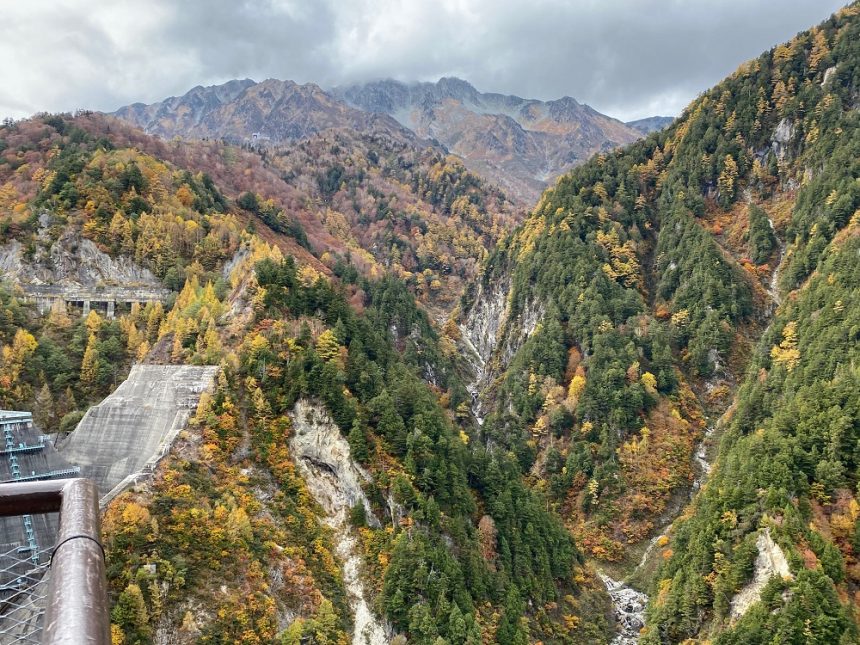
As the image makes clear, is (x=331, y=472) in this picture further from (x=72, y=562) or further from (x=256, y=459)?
(x=72, y=562)

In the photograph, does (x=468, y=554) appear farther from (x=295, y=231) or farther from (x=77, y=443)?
(x=295, y=231)

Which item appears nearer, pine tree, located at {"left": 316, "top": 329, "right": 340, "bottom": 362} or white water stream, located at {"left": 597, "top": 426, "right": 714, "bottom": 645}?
pine tree, located at {"left": 316, "top": 329, "right": 340, "bottom": 362}

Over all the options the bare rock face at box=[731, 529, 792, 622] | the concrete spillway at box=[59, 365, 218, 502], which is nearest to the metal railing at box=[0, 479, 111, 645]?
the concrete spillway at box=[59, 365, 218, 502]

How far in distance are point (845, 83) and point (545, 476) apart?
9458cm

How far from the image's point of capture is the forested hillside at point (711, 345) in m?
48.7

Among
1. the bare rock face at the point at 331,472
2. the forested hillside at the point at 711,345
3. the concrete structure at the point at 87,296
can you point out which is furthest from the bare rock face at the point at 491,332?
the concrete structure at the point at 87,296

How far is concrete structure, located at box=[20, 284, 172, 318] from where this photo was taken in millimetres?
61688

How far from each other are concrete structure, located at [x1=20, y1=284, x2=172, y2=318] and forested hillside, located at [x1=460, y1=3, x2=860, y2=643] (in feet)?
184

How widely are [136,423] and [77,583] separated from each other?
4605cm

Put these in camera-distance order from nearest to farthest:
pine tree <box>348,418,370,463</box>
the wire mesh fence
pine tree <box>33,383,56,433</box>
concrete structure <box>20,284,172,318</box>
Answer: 1. the wire mesh fence
2. pine tree <box>33,383,56,433</box>
3. pine tree <box>348,418,370,463</box>
4. concrete structure <box>20,284,172,318</box>

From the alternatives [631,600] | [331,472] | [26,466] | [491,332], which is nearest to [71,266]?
[26,466]

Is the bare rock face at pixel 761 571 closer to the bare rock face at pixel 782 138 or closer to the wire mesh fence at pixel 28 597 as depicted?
the wire mesh fence at pixel 28 597

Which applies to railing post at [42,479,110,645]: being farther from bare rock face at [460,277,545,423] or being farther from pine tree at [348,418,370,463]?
bare rock face at [460,277,545,423]

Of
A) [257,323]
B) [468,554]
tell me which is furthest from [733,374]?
[257,323]
